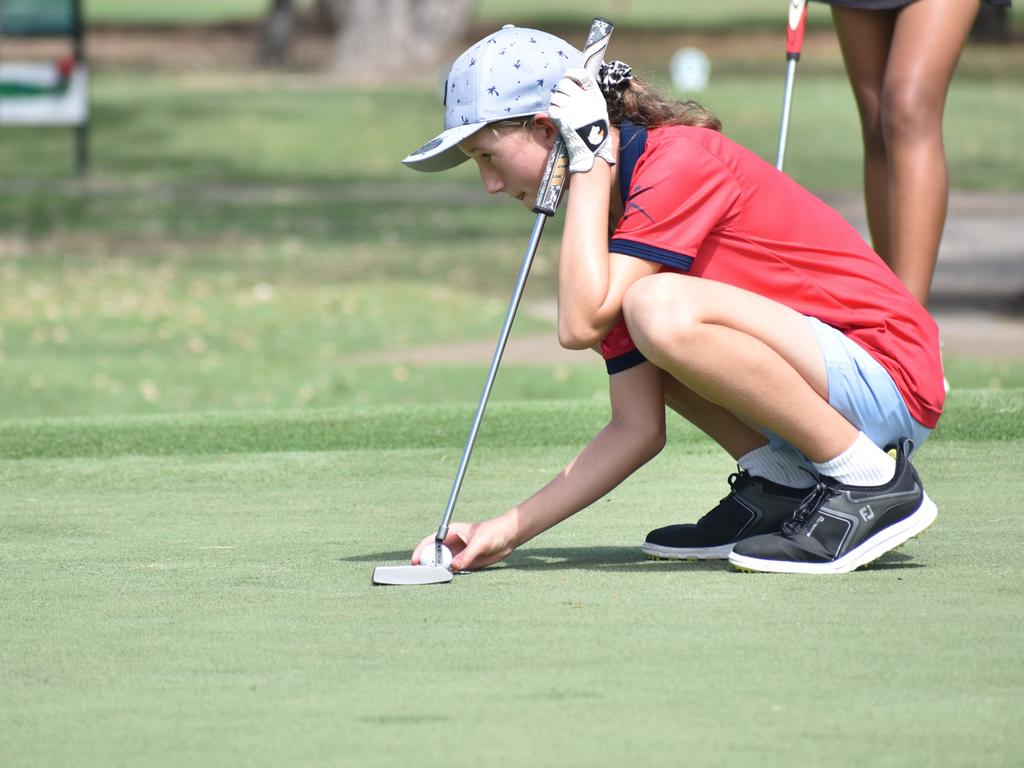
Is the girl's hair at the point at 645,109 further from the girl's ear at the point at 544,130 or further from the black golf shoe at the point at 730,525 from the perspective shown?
the black golf shoe at the point at 730,525

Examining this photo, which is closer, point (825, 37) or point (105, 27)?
point (825, 37)

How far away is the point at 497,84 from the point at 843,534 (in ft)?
3.11

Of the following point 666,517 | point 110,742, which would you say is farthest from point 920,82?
point 110,742

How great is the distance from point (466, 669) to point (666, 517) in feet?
4.56

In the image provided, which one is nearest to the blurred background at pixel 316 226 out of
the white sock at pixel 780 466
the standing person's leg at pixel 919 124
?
the white sock at pixel 780 466

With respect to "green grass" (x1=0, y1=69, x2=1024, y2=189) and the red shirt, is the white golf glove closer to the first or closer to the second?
the red shirt

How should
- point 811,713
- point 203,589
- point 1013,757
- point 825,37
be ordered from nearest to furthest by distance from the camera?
point 1013,757
point 811,713
point 203,589
point 825,37

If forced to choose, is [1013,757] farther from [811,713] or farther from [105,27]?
[105,27]

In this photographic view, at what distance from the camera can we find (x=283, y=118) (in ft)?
66.9

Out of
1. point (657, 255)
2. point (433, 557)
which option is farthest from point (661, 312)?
point (433, 557)

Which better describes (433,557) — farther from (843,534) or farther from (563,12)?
(563,12)

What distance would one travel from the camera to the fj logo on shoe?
2990mm

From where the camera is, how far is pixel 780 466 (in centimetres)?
330

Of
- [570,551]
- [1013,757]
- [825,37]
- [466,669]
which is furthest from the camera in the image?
[825,37]
